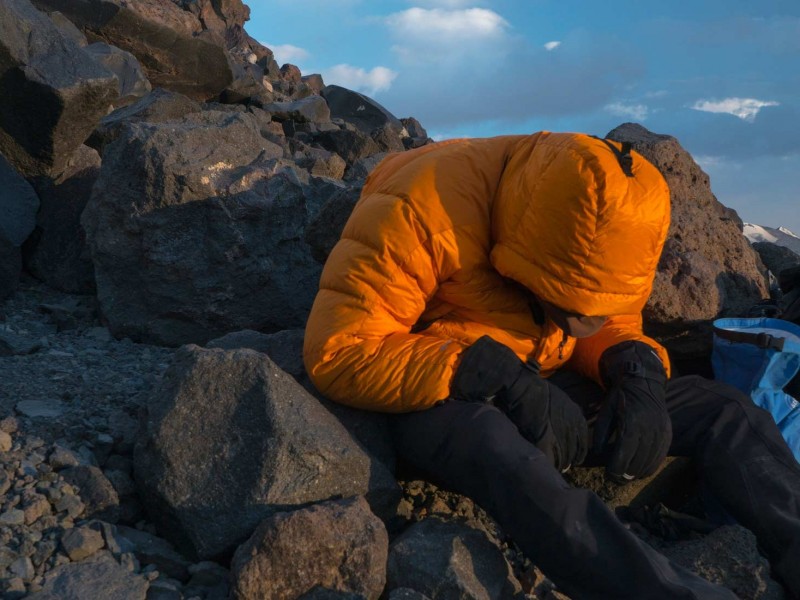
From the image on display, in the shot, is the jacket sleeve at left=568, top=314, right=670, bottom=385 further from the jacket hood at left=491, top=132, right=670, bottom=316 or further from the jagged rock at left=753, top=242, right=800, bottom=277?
the jagged rock at left=753, top=242, right=800, bottom=277

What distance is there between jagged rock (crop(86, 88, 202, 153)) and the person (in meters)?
4.20

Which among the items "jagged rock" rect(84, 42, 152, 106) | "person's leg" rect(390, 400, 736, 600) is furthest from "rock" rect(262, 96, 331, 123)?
"person's leg" rect(390, 400, 736, 600)

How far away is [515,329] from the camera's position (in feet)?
11.0

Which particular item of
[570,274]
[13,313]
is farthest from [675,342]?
[13,313]

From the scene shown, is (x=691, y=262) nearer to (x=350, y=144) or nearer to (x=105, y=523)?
(x=105, y=523)

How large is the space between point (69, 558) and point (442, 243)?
155 cm

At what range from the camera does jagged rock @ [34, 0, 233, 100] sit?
47.9 feet

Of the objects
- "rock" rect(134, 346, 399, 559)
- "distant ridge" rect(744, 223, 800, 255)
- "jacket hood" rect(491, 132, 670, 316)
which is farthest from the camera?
"distant ridge" rect(744, 223, 800, 255)

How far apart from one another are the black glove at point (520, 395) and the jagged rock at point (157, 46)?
42.4 feet

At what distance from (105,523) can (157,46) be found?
13.5 m

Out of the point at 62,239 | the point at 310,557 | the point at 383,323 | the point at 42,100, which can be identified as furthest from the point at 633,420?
the point at 42,100

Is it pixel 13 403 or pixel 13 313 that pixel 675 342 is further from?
pixel 13 313

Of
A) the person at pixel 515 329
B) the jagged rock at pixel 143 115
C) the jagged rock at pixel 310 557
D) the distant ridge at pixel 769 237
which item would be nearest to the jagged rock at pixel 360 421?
the person at pixel 515 329

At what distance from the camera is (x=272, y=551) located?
2592 mm
